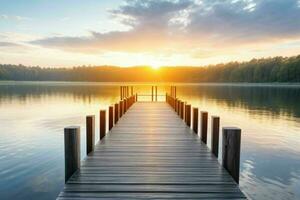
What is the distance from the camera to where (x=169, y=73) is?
6619 inches

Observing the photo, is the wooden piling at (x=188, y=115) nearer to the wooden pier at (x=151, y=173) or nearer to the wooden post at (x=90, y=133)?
the wooden pier at (x=151, y=173)

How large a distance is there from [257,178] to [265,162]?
6.74ft

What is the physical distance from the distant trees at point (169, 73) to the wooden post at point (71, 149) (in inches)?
4529

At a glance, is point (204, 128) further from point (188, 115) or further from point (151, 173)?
point (151, 173)

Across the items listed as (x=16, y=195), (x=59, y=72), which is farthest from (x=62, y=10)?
(x=59, y=72)

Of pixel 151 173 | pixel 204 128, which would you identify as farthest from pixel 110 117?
pixel 151 173

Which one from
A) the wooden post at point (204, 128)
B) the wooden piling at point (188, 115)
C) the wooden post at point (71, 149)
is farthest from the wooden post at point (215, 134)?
the wooden piling at point (188, 115)

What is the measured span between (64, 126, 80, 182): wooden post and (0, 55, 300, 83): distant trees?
11502cm

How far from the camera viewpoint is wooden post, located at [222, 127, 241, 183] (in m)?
5.36

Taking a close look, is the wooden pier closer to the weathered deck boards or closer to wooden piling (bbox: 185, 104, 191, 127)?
the weathered deck boards

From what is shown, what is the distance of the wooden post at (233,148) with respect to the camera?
17.6 feet

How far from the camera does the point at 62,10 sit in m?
23.8

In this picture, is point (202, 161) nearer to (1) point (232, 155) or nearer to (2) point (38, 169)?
(1) point (232, 155)

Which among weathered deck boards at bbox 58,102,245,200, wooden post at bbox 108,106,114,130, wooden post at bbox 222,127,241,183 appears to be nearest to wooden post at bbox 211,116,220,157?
weathered deck boards at bbox 58,102,245,200
